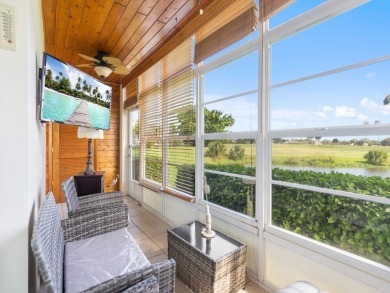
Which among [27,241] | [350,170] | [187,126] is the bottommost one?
[27,241]

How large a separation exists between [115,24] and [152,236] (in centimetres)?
272

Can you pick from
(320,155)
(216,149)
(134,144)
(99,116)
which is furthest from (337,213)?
(134,144)

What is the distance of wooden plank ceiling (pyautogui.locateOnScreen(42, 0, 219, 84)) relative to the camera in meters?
2.10

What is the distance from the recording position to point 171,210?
296 centimetres

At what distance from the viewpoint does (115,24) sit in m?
2.42

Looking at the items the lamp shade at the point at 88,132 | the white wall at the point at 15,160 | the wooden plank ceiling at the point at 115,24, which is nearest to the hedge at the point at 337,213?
the white wall at the point at 15,160

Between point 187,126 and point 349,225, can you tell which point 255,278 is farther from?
point 187,126

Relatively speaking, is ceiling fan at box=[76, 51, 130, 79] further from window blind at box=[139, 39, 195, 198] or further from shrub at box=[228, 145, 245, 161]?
shrub at box=[228, 145, 245, 161]

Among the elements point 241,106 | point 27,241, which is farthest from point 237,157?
point 27,241

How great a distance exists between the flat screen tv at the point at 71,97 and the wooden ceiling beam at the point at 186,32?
0.96 m

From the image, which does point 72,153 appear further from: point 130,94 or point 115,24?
point 115,24

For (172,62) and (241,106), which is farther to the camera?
(172,62)

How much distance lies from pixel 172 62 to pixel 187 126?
38.8 inches

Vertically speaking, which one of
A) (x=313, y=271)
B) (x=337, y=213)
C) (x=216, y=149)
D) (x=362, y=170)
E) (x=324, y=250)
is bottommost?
(x=313, y=271)
